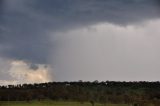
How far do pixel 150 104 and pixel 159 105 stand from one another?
814 cm

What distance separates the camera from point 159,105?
103438 mm

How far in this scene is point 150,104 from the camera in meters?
112

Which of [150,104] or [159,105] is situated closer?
[159,105]
